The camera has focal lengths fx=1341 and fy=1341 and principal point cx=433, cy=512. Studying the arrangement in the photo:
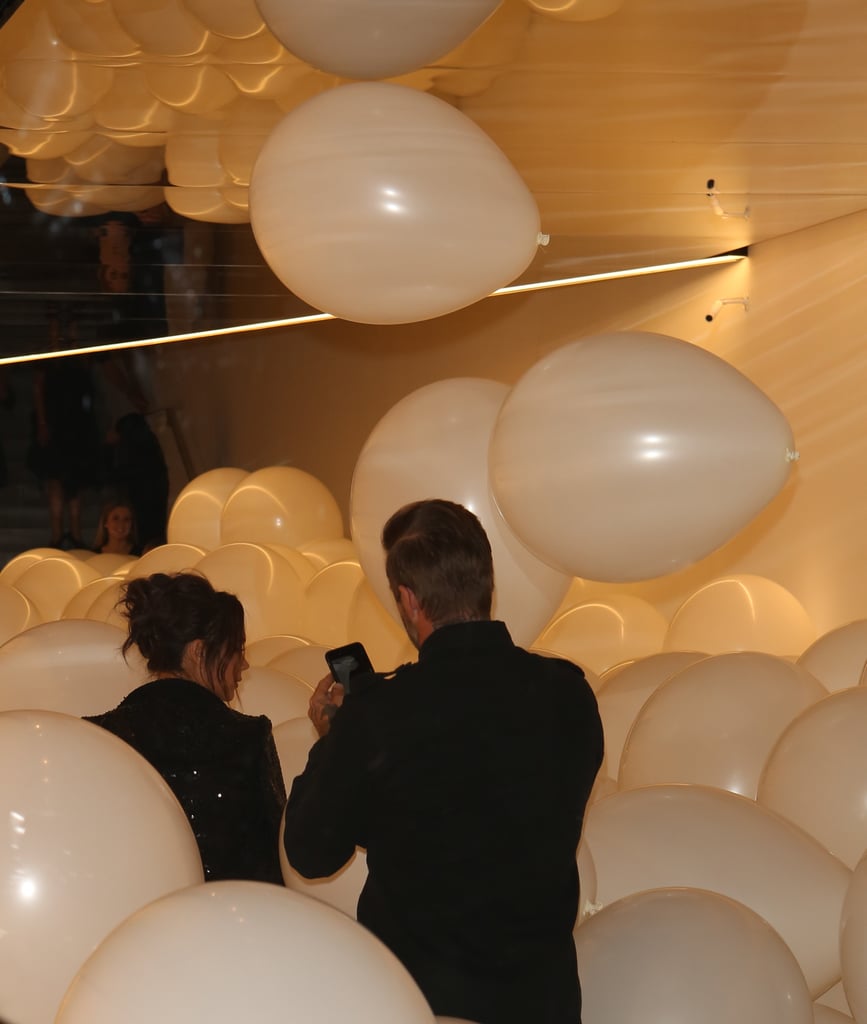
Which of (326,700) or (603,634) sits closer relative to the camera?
(326,700)

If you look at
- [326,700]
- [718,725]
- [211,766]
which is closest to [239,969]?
[326,700]

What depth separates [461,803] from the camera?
3.97 ft

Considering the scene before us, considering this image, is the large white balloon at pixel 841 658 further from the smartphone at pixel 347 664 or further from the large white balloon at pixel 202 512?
the large white balloon at pixel 202 512

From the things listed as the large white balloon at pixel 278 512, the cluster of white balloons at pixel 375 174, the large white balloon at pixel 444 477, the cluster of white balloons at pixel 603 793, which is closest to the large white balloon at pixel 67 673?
the cluster of white balloons at pixel 603 793

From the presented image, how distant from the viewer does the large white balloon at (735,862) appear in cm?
168

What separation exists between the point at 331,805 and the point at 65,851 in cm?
28

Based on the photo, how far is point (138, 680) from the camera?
6.80 ft

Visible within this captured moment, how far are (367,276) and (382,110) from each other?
8.6 inches

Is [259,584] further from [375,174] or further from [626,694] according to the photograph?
[375,174]

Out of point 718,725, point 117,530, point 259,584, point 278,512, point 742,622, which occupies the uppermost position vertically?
point 718,725

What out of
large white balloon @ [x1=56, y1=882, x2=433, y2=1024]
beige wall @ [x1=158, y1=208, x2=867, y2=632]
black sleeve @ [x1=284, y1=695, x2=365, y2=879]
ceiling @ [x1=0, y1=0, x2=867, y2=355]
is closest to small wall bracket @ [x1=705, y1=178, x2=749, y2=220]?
ceiling @ [x1=0, y1=0, x2=867, y2=355]

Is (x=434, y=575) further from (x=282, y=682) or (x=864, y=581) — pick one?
(x=864, y=581)

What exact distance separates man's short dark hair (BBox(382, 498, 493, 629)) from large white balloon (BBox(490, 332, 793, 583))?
0.40m

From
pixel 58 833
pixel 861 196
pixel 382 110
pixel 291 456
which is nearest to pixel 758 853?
pixel 58 833
